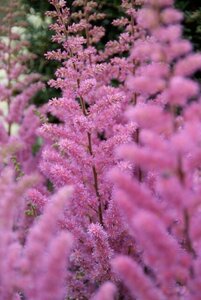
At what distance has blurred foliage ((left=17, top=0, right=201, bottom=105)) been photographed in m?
3.50

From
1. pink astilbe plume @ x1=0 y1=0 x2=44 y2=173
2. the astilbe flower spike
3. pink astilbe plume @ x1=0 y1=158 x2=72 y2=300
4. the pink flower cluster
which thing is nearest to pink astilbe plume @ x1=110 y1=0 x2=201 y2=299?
the pink flower cluster

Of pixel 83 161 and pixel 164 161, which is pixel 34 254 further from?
pixel 83 161

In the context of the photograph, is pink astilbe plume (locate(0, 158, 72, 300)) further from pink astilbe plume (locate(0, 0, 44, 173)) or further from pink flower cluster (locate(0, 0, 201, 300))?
pink astilbe plume (locate(0, 0, 44, 173))

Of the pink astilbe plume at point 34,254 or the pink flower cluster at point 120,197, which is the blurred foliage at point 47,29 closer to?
the pink flower cluster at point 120,197

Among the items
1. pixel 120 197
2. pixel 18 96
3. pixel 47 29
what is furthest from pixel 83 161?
pixel 47 29

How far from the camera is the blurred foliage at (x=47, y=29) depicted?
3.50 metres

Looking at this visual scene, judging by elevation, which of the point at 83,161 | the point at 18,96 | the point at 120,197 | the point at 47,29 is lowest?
the point at 120,197

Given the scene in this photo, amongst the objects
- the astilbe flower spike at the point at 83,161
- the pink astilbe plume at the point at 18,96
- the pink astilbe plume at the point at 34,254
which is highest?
the pink astilbe plume at the point at 18,96

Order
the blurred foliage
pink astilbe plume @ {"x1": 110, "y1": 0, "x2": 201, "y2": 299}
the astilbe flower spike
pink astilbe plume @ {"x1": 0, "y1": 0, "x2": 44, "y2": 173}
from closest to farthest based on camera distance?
pink astilbe plume @ {"x1": 110, "y1": 0, "x2": 201, "y2": 299}
the astilbe flower spike
pink astilbe plume @ {"x1": 0, "y1": 0, "x2": 44, "y2": 173}
the blurred foliage

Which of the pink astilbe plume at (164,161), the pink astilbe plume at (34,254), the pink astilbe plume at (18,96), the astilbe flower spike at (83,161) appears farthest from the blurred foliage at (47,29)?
the pink astilbe plume at (34,254)

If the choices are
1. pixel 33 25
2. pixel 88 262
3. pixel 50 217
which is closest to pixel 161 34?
pixel 50 217

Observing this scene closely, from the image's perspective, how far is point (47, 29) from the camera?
395 cm

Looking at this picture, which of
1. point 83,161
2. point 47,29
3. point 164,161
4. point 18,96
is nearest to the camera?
point 164,161

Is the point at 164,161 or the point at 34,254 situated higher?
the point at 164,161
